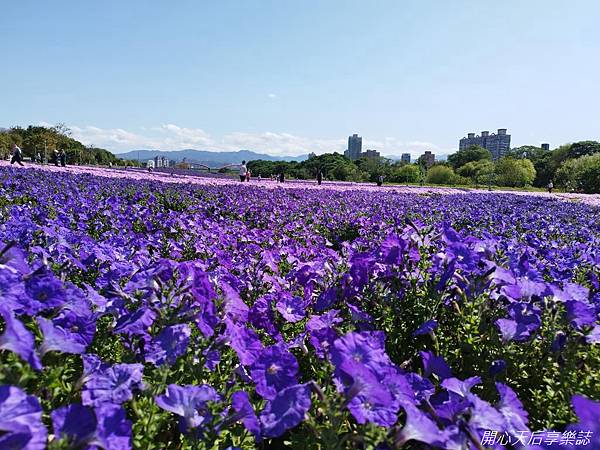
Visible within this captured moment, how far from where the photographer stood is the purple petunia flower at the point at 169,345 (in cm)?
143

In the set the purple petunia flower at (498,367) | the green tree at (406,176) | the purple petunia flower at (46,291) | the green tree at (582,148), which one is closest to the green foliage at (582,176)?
the green tree at (406,176)

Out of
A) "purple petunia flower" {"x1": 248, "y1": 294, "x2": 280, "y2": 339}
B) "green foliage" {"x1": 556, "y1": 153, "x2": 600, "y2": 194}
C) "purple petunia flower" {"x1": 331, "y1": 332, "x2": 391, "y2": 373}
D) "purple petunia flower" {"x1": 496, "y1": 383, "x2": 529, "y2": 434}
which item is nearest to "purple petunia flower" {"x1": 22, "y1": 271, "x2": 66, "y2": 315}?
"purple petunia flower" {"x1": 331, "y1": 332, "x2": 391, "y2": 373}

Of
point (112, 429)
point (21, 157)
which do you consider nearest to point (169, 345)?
point (112, 429)

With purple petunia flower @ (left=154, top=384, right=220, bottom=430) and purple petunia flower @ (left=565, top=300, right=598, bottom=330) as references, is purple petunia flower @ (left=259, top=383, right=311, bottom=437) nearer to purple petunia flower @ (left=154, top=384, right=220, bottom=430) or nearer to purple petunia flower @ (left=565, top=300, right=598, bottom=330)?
purple petunia flower @ (left=154, top=384, right=220, bottom=430)

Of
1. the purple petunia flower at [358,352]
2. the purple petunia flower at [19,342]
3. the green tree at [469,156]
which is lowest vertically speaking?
the purple petunia flower at [358,352]

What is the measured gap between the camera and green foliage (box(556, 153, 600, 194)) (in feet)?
133

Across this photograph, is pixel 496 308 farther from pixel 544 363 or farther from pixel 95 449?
pixel 95 449

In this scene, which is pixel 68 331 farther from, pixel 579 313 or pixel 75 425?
pixel 579 313

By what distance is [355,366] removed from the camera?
1149mm

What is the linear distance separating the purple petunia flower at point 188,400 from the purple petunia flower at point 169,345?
0.58 ft

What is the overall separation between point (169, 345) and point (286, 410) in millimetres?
478

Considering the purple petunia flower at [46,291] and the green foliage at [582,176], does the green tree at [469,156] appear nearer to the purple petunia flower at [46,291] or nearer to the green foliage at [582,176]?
the green foliage at [582,176]

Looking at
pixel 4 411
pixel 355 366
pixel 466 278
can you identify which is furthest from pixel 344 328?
pixel 4 411

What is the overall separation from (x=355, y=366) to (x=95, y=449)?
25.2 inches
